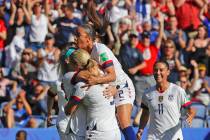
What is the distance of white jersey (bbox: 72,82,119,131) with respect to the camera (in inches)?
313

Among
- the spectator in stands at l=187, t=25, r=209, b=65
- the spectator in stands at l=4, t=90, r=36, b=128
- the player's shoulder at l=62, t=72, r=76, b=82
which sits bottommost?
the spectator in stands at l=4, t=90, r=36, b=128

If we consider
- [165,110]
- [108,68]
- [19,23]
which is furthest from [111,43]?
[108,68]

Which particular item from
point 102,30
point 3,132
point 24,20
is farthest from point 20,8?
point 102,30

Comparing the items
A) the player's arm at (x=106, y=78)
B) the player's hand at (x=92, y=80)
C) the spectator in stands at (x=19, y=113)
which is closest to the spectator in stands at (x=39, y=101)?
the spectator in stands at (x=19, y=113)

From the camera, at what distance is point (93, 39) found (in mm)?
9000

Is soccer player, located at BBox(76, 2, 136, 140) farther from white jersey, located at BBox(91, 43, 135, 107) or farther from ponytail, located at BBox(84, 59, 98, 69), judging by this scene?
ponytail, located at BBox(84, 59, 98, 69)

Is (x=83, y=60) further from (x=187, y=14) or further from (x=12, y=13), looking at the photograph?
(x=187, y=14)

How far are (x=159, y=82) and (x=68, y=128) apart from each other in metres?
1.71

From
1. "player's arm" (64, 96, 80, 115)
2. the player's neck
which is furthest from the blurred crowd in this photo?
"player's arm" (64, 96, 80, 115)

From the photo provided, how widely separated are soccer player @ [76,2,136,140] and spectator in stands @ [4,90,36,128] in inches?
195

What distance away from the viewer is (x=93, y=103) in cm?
799

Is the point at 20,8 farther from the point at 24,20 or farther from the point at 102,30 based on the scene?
the point at 102,30

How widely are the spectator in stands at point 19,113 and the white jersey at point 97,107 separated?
6.29 m

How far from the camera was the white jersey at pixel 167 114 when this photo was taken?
994 centimetres
